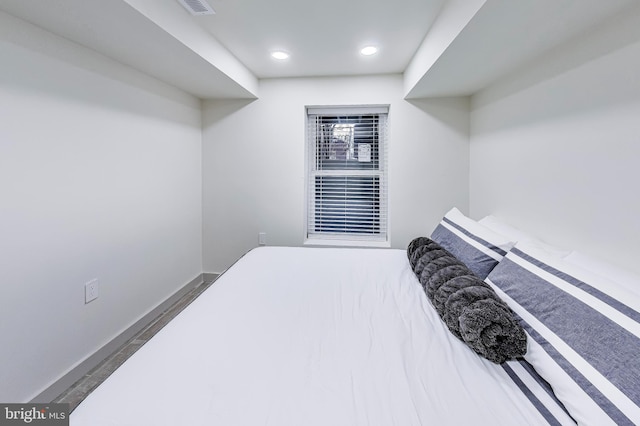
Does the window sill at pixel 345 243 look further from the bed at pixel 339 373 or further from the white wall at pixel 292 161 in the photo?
the bed at pixel 339 373

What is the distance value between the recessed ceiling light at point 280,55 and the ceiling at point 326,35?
0.07 meters

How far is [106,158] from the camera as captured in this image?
74.6 inches

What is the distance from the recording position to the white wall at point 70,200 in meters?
1.39

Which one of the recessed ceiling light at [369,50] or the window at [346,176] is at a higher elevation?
the recessed ceiling light at [369,50]

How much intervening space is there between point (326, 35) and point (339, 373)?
222 centimetres

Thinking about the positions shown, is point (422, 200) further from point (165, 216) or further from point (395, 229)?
point (165, 216)

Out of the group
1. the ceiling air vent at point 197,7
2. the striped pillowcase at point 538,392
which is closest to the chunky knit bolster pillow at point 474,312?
the striped pillowcase at point 538,392

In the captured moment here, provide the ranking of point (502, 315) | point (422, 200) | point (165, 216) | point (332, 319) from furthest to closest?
point (422, 200)
point (165, 216)
point (332, 319)
point (502, 315)

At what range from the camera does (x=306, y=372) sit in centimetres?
91

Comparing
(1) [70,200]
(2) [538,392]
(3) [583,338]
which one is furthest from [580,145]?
(1) [70,200]

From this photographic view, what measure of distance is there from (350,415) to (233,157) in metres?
2.84

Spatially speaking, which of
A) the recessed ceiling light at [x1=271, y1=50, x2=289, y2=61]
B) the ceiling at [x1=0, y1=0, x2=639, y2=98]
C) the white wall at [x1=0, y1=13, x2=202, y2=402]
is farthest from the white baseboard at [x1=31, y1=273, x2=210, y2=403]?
the recessed ceiling light at [x1=271, y1=50, x2=289, y2=61]

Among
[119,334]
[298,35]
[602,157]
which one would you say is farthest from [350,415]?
[298,35]

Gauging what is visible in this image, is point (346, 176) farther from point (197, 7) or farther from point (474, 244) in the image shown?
point (197, 7)
